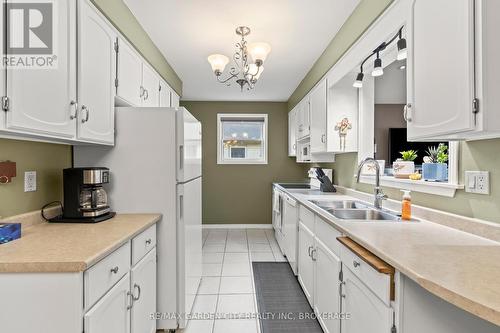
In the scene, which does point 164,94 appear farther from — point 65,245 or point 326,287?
point 326,287

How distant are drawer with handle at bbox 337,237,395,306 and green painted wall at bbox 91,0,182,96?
2.18 meters

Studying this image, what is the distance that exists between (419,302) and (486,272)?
0.25 metres

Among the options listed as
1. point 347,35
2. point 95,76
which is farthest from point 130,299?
point 347,35

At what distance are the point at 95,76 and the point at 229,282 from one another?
2.31m

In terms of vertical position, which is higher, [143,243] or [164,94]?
[164,94]

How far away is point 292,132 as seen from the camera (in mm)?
4984

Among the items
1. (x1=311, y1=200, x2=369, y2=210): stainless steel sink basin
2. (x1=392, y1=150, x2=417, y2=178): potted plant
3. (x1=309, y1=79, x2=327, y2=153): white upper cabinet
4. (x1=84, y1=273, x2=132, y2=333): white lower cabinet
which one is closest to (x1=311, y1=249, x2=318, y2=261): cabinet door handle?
(x1=311, y1=200, x2=369, y2=210): stainless steel sink basin

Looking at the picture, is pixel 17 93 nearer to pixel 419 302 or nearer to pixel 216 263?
pixel 419 302

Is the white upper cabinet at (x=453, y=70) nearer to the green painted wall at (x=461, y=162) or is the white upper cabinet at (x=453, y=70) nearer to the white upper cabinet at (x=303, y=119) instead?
the green painted wall at (x=461, y=162)

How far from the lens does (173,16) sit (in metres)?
2.46

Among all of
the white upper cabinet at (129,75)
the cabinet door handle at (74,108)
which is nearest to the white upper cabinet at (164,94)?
the white upper cabinet at (129,75)

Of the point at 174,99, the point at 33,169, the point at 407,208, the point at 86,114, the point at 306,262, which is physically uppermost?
the point at 174,99

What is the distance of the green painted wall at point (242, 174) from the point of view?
5.49 meters

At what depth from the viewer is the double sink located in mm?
2037
